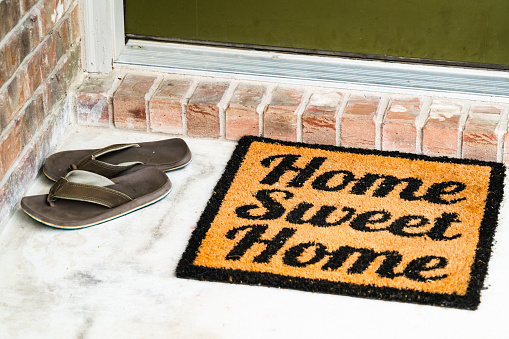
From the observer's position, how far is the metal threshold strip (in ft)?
9.93

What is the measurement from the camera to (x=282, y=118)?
299 cm

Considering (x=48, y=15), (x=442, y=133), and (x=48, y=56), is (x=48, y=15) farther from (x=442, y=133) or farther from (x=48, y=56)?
(x=442, y=133)

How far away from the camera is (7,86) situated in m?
2.54

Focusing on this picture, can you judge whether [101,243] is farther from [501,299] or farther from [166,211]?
[501,299]

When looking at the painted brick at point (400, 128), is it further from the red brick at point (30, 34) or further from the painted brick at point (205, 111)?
the red brick at point (30, 34)

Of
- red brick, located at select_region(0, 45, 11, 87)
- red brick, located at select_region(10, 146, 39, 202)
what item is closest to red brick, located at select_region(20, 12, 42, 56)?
red brick, located at select_region(0, 45, 11, 87)

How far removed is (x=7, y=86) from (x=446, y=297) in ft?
4.85

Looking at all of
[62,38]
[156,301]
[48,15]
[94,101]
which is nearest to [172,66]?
[94,101]

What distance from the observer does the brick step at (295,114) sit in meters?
2.89

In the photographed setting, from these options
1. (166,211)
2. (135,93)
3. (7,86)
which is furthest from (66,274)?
(135,93)

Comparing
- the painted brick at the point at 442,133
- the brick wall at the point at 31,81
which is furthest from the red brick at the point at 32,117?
the painted brick at the point at 442,133

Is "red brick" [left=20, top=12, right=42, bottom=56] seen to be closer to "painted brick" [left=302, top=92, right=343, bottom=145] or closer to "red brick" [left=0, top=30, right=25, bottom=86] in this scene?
"red brick" [left=0, top=30, right=25, bottom=86]

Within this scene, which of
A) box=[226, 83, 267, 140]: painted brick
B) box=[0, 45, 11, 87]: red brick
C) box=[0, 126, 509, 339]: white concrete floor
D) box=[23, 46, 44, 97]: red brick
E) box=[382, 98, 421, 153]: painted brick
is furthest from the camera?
box=[226, 83, 267, 140]: painted brick

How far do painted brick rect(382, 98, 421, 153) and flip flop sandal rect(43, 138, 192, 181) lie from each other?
721mm
